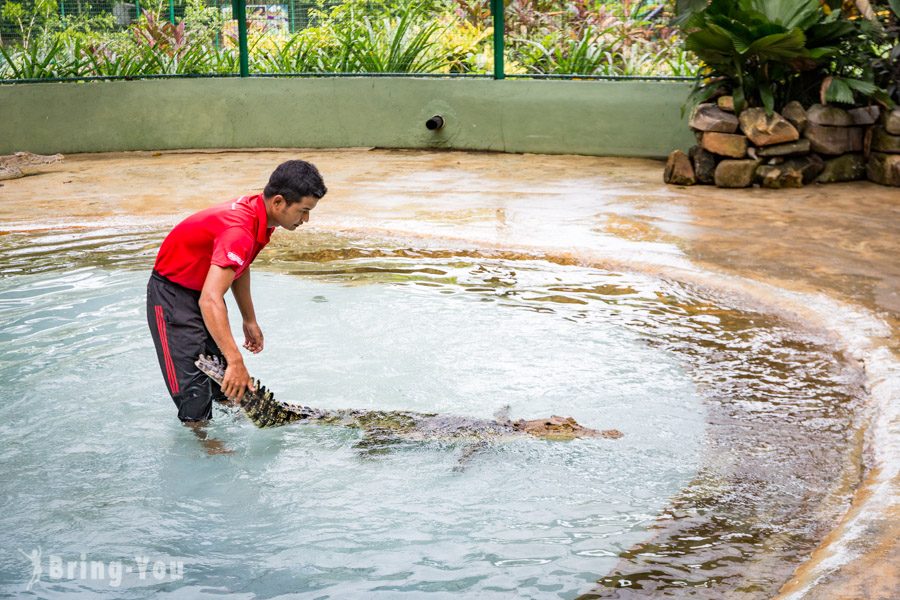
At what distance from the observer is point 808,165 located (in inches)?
360

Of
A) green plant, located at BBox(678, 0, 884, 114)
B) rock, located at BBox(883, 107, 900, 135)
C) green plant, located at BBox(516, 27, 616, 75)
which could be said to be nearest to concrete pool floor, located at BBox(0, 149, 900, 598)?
rock, located at BBox(883, 107, 900, 135)

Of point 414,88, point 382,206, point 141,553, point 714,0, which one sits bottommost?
point 141,553

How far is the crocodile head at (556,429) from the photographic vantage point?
402cm

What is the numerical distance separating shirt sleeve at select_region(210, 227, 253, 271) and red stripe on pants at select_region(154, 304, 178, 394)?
0.43 meters

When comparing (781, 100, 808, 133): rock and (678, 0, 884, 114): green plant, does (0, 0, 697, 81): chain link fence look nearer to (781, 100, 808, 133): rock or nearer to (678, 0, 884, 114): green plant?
(678, 0, 884, 114): green plant

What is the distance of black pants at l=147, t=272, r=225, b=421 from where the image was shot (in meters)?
3.86

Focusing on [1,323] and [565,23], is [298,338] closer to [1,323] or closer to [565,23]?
[1,323]

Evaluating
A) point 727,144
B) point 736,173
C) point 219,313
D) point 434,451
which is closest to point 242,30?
→ point 727,144

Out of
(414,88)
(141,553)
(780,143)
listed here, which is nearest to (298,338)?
(141,553)

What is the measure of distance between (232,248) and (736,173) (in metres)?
6.81

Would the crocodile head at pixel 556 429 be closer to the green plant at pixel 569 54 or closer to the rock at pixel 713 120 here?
the rock at pixel 713 120

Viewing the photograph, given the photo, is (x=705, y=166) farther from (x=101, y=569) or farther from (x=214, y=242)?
(x=101, y=569)

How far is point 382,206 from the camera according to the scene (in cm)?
853

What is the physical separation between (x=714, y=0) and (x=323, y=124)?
212 inches
